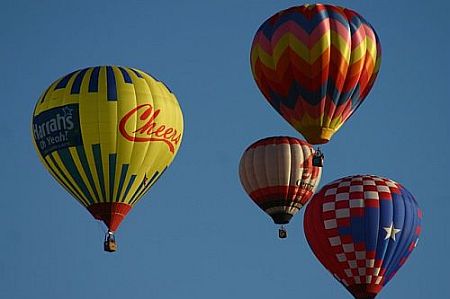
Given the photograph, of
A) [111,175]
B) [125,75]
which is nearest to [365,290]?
[111,175]

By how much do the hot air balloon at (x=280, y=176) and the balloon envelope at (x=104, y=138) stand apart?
4.36m

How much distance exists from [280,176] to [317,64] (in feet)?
18.6

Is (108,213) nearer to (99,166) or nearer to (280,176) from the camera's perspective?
(99,166)

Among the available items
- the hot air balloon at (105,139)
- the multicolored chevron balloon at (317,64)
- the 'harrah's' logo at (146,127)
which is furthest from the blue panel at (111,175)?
the multicolored chevron balloon at (317,64)

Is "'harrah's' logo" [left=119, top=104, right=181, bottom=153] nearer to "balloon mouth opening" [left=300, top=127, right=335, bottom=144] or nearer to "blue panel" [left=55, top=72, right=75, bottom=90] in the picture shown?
"blue panel" [left=55, top=72, right=75, bottom=90]

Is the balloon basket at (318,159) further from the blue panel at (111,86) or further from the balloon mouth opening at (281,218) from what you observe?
the blue panel at (111,86)

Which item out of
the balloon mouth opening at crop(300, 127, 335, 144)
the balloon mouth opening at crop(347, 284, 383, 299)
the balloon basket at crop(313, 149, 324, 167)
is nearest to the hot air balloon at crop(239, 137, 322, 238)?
the balloon basket at crop(313, 149, 324, 167)

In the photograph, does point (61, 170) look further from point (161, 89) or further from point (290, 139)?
point (290, 139)

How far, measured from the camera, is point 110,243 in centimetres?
4841

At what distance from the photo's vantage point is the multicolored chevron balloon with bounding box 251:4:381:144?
4816 cm

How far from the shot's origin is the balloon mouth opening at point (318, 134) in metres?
48.5

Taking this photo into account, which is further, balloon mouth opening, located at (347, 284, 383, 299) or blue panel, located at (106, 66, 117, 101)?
blue panel, located at (106, 66, 117, 101)

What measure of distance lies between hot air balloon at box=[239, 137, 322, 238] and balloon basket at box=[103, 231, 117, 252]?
596 centimetres

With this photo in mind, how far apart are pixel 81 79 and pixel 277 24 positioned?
4841mm
